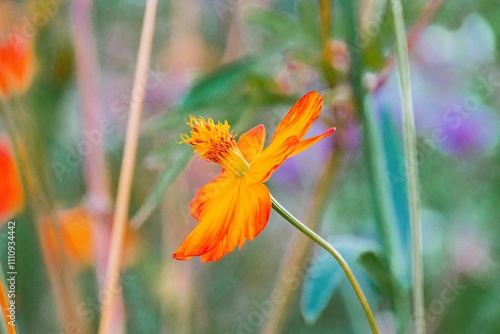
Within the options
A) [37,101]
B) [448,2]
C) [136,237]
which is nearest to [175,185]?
[136,237]

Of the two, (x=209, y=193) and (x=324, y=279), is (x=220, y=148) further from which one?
(x=324, y=279)

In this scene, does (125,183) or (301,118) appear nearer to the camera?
(301,118)

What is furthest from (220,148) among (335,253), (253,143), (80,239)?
(80,239)


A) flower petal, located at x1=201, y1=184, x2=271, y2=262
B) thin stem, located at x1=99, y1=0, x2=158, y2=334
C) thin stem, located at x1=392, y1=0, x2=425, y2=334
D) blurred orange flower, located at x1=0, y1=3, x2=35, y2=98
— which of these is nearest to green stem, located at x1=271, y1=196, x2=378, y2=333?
flower petal, located at x1=201, y1=184, x2=271, y2=262

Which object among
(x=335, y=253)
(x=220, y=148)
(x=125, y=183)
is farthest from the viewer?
(x=125, y=183)

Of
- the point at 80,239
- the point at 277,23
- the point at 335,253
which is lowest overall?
the point at 80,239

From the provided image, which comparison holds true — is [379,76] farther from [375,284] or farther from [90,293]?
[90,293]

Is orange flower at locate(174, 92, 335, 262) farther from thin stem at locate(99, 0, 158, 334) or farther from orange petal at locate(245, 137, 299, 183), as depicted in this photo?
thin stem at locate(99, 0, 158, 334)
